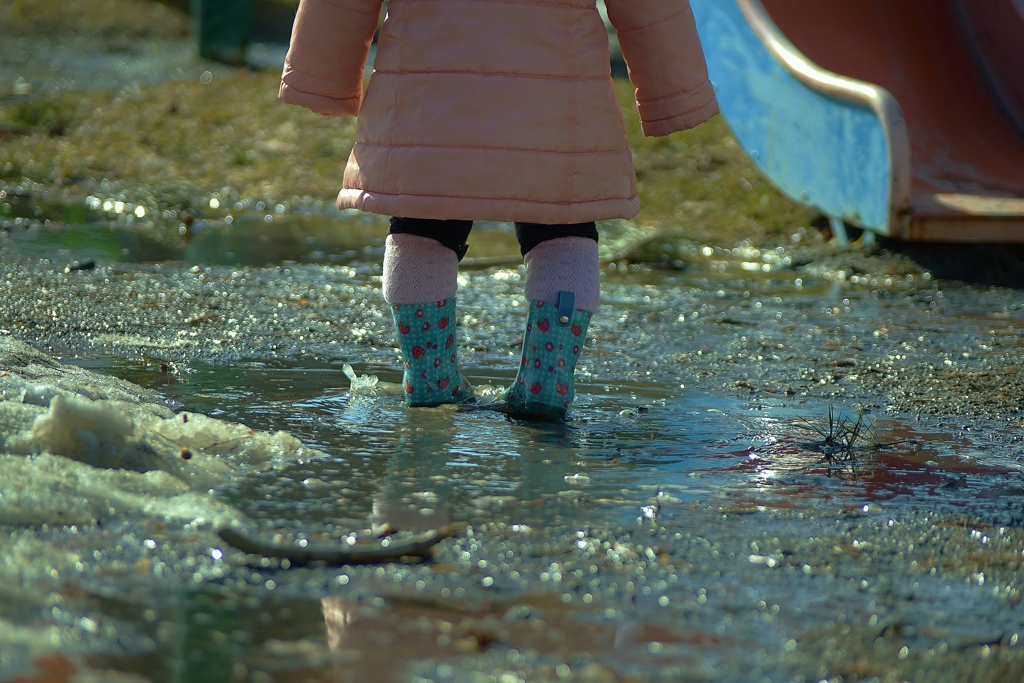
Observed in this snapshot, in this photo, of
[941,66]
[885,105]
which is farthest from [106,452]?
[941,66]

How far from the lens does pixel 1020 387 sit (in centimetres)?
321

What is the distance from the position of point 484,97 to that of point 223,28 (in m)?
8.54

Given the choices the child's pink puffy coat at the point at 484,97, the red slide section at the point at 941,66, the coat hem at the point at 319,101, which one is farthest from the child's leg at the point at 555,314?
the red slide section at the point at 941,66

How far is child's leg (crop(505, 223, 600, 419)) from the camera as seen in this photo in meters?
2.74

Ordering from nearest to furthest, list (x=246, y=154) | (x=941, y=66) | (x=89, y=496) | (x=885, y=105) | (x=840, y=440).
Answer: (x=89, y=496) → (x=840, y=440) → (x=885, y=105) → (x=941, y=66) → (x=246, y=154)

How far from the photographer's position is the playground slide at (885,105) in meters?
5.11

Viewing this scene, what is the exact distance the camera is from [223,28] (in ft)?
34.6

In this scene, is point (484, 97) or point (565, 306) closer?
point (484, 97)

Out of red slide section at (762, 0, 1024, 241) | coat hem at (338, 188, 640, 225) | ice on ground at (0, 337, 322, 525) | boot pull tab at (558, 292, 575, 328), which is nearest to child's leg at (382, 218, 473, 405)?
coat hem at (338, 188, 640, 225)

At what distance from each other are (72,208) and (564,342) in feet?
12.4

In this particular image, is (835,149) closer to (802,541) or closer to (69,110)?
(802,541)

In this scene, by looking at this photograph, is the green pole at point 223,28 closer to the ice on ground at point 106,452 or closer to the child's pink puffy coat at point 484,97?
the child's pink puffy coat at point 484,97

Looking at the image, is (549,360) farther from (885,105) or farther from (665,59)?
(885,105)

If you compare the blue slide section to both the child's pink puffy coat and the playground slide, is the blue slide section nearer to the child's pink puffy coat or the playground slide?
the playground slide
